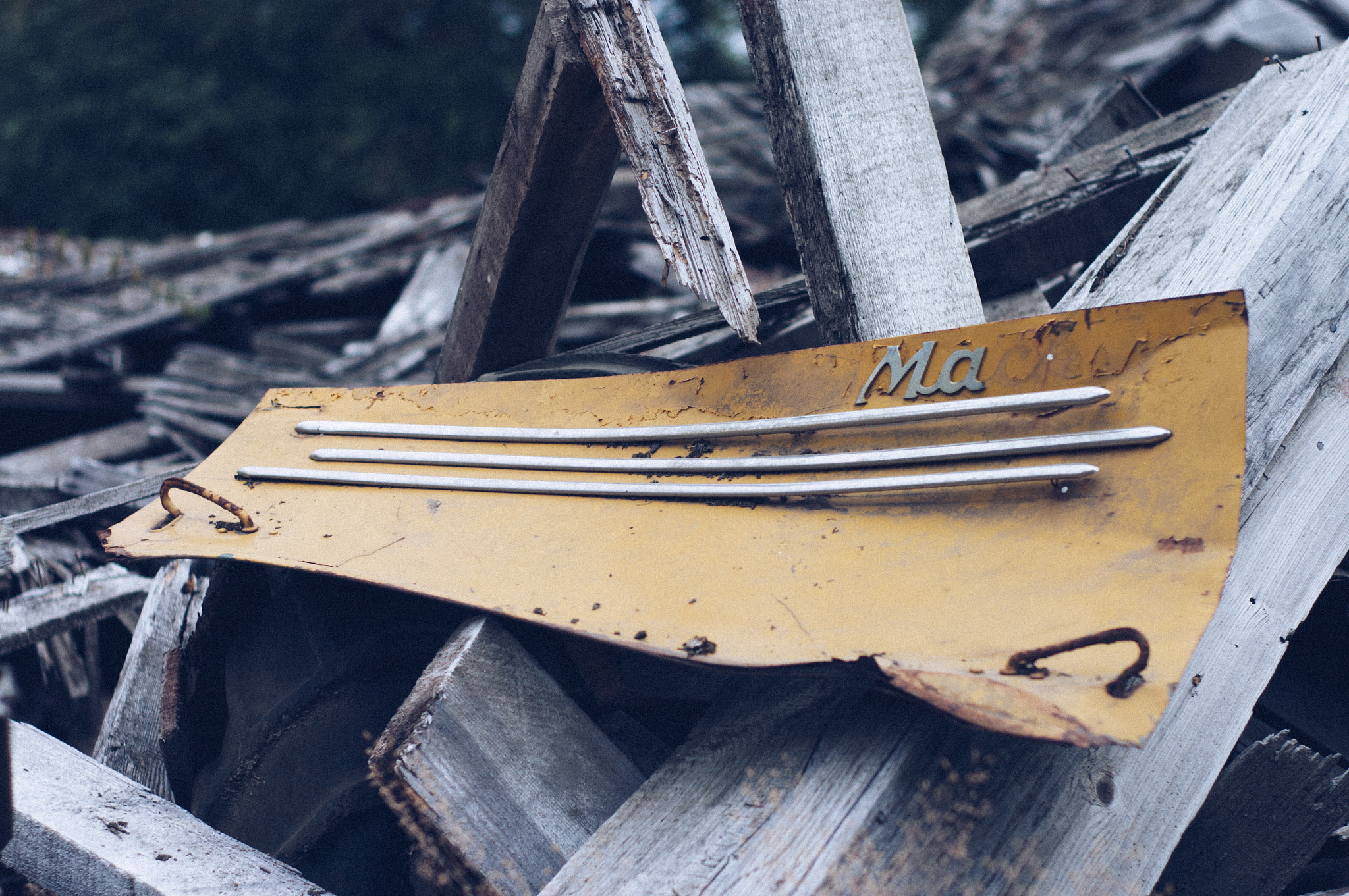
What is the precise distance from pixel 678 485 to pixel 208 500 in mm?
962

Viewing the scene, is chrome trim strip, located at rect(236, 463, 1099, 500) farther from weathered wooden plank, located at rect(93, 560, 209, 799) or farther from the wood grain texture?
the wood grain texture

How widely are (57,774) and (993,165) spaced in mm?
3634

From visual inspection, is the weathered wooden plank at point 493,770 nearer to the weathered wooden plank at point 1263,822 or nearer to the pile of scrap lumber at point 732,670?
the pile of scrap lumber at point 732,670

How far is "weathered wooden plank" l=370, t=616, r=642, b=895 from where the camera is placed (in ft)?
3.72

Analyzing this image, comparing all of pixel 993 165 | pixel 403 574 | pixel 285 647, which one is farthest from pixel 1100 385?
pixel 993 165

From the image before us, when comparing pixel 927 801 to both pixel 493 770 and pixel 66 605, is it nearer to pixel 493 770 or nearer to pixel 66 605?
pixel 493 770

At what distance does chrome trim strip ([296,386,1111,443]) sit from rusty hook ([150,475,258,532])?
Result: 271 mm

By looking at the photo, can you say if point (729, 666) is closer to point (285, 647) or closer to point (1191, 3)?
point (285, 647)

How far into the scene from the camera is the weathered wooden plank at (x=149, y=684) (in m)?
1.61

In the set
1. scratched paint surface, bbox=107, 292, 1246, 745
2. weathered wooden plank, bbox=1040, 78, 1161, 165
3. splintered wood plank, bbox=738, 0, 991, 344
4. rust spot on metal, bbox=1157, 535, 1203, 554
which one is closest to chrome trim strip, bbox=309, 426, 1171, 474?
scratched paint surface, bbox=107, 292, 1246, 745

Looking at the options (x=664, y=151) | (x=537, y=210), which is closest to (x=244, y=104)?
(x=537, y=210)

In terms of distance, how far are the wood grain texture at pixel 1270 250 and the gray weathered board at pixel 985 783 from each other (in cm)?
1

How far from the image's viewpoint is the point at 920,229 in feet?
5.27

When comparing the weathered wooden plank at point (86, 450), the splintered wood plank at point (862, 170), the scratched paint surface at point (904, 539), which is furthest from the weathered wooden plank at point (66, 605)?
the splintered wood plank at point (862, 170)
